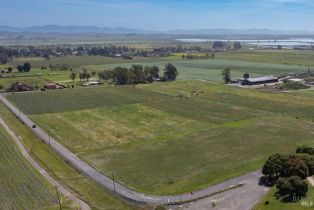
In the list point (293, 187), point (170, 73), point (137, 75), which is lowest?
point (293, 187)

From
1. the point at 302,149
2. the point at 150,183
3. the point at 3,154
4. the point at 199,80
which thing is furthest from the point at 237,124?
the point at 199,80

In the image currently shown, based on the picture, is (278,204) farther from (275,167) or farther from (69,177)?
(69,177)

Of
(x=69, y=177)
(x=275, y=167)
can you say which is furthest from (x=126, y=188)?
(x=275, y=167)

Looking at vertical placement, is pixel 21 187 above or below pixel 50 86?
below

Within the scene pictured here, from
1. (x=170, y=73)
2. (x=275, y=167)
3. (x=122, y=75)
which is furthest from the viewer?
(x=170, y=73)

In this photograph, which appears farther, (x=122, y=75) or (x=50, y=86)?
(x=122, y=75)

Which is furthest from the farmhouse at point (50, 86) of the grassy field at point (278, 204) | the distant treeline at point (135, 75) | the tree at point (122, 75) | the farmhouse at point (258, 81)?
the grassy field at point (278, 204)

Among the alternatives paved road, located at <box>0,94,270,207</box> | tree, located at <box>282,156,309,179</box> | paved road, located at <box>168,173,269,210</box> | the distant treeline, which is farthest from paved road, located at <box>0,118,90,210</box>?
the distant treeline
